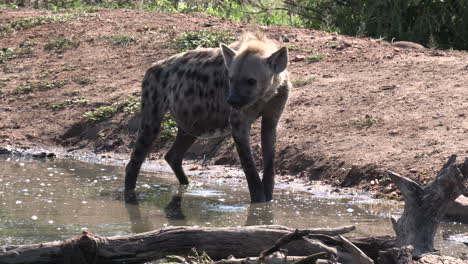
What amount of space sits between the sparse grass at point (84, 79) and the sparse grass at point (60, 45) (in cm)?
96

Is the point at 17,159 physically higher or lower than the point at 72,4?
lower

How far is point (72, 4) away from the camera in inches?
534

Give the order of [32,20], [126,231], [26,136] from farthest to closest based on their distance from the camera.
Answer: [32,20], [26,136], [126,231]

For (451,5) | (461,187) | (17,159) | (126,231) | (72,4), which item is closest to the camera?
(461,187)

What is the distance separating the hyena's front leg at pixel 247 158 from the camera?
6.30 metres

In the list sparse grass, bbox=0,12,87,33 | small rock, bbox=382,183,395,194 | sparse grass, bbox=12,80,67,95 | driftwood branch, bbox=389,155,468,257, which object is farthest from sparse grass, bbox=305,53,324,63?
driftwood branch, bbox=389,155,468,257

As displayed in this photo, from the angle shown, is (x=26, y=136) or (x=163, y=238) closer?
(x=163, y=238)

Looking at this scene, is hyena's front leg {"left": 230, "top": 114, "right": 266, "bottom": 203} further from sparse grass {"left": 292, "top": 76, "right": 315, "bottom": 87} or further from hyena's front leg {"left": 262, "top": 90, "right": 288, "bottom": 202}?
sparse grass {"left": 292, "top": 76, "right": 315, "bottom": 87}

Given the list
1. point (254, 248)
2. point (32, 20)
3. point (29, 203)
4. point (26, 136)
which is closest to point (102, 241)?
point (254, 248)

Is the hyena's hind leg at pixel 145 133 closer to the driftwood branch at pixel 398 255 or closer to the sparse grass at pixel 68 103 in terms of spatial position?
the sparse grass at pixel 68 103

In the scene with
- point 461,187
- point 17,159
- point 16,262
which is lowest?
point 17,159

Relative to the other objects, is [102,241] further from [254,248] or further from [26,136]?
[26,136]

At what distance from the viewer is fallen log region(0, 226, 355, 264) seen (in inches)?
148

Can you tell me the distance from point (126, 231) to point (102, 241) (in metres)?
1.44
